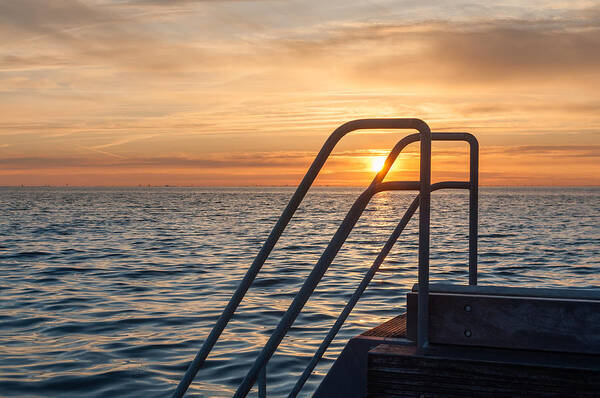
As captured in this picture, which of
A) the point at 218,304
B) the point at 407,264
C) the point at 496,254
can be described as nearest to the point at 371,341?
the point at 218,304

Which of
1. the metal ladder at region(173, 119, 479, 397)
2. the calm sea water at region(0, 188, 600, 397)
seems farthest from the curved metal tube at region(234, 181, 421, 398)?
the calm sea water at region(0, 188, 600, 397)

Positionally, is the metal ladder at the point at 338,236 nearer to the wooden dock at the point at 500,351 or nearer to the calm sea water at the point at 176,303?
the wooden dock at the point at 500,351

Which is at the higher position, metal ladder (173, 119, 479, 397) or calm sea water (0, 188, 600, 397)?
metal ladder (173, 119, 479, 397)

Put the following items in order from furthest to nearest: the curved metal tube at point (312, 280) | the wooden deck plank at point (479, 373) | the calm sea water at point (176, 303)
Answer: the calm sea water at point (176, 303) → the curved metal tube at point (312, 280) → the wooden deck plank at point (479, 373)

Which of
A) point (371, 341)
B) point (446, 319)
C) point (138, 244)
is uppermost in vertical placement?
point (446, 319)

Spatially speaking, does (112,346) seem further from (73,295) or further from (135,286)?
(135,286)

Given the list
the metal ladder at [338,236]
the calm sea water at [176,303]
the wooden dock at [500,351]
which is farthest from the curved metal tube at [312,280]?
the calm sea water at [176,303]

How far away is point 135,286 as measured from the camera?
47.9 feet

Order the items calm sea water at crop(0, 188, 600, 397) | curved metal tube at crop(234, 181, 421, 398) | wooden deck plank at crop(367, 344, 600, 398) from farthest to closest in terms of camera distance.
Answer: calm sea water at crop(0, 188, 600, 397) → curved metal tube at crop(234, 181, 421, 398) → wooden deck plank at crop(367, 344, 600, 398)

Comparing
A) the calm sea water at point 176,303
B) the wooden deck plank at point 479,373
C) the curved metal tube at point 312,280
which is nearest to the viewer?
the wooden deck plank at point 479,373

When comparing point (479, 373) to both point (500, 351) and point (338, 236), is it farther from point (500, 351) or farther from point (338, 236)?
point (338, 236)

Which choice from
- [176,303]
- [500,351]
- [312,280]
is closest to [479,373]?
[500,351]

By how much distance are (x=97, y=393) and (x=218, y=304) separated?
5.17 meters

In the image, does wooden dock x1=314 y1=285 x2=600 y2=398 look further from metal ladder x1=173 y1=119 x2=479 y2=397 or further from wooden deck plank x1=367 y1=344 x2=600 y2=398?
metal ladder x1=173 y1=119 x2=479 y2=397
